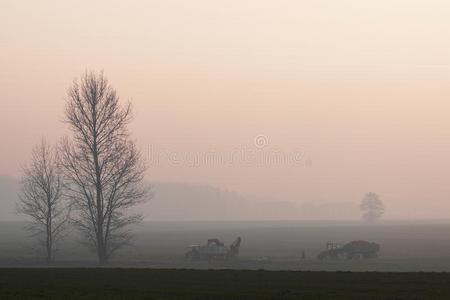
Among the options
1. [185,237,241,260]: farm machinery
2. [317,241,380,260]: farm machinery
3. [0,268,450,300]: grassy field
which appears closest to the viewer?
[0,268,450,300]: grassy field

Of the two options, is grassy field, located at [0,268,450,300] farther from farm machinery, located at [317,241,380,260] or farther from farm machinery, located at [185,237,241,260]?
farm machinery, located at [317,241,380,260]

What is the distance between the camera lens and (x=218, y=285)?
28.8 meters

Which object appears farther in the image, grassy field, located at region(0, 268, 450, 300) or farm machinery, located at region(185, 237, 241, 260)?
farm machinery, located at region(185, 237, 241, 260)

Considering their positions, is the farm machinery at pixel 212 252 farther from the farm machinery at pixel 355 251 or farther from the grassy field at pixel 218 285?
the grassy field at pixel 218 285

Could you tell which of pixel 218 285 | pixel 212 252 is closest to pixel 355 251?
pixel 212 252

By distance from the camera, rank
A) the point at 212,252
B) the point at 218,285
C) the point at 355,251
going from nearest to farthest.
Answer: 1. the point at 218,285
2. the point at 212,252
3. the point at 355,251

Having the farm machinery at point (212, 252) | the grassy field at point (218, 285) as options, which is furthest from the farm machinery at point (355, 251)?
the grassy field at point (218, 285)

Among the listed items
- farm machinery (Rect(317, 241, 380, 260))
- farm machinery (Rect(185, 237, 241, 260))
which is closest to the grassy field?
farm machinery (Rect(185, 237, 241, 260))

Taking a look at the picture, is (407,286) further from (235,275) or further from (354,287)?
(235,275)

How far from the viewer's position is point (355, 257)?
71.4m

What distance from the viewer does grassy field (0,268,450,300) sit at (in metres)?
25.1

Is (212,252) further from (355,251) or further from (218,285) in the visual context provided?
(218,285)

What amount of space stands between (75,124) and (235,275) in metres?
25.7

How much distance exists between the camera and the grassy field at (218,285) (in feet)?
82.2
